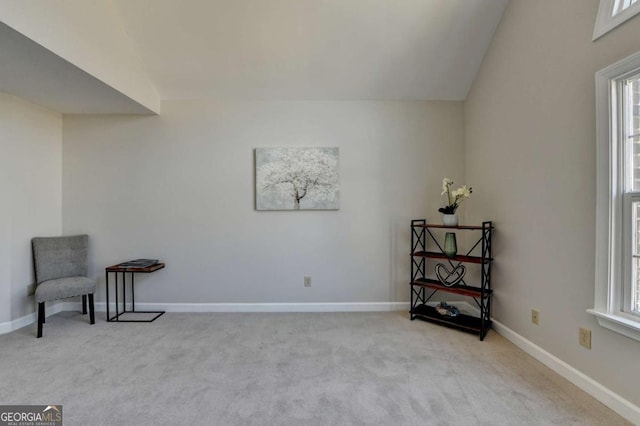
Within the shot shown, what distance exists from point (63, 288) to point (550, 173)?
4295 mm

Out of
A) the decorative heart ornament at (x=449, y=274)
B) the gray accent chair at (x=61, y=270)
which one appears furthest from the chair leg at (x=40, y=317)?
the decorative heart ornament at (x=449, y=274)

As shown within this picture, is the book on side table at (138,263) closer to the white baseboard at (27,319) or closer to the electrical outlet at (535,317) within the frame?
the white baseboard at (27,319)

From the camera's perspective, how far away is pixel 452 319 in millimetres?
2777

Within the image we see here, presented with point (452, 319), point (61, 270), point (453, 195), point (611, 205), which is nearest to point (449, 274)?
point (452, 319)

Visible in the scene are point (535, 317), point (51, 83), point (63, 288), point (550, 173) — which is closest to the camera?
point (550, 173)

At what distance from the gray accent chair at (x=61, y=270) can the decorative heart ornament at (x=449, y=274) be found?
3.60 m

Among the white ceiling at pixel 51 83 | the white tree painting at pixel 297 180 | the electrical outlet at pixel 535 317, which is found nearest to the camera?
the white ceiling at pixel 51 83

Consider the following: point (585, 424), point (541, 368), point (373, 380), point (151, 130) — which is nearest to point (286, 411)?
point (373, 380)

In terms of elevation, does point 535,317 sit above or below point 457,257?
below

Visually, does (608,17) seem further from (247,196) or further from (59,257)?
(59,257)

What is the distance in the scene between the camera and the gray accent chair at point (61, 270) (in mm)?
2660

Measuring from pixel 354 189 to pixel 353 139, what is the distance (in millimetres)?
569

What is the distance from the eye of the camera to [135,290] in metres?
3.25

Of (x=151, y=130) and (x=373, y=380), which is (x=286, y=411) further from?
(x=151, y=130)
